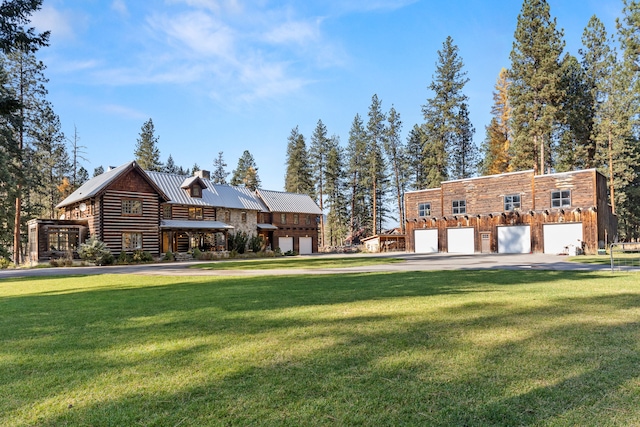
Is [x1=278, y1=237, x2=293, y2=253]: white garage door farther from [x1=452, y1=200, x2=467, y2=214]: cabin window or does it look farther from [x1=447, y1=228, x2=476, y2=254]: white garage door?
[x1=452, y1=200, x2=467, y2=214]: cabin window

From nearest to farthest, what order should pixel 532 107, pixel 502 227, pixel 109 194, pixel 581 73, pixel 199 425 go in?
1. pixel 199 425
2. pixel 109 194
3. pixel 502 227
4. pixel 532 107
5. pixel 581 73

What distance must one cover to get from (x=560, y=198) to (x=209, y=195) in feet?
109

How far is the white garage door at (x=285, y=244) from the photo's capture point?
152 ft

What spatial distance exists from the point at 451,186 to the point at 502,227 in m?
6.57

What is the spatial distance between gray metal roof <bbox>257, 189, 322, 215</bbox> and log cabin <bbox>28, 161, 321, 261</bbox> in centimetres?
20

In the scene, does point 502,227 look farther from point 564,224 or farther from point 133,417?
point 133,417

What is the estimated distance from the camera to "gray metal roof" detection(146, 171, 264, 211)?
3734 centimetres

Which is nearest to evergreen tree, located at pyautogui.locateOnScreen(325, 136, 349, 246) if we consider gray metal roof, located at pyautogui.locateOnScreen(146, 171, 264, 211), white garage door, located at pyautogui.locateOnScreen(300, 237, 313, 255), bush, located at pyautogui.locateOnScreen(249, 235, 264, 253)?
white garage door, located at pyautogui.locateOnScreen(300, 237, 313, 255)

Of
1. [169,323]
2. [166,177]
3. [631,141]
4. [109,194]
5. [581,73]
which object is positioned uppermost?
[581,73]

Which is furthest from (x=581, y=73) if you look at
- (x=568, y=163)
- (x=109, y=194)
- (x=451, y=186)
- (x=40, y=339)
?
(x=40, y=339)

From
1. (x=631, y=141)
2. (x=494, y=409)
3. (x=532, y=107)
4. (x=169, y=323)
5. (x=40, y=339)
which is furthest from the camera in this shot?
(x=631, y=141)

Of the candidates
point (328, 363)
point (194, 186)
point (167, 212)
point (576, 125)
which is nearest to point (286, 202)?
point (194, 186)

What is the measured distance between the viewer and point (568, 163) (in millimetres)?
45812

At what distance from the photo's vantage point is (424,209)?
4178 centimetres
